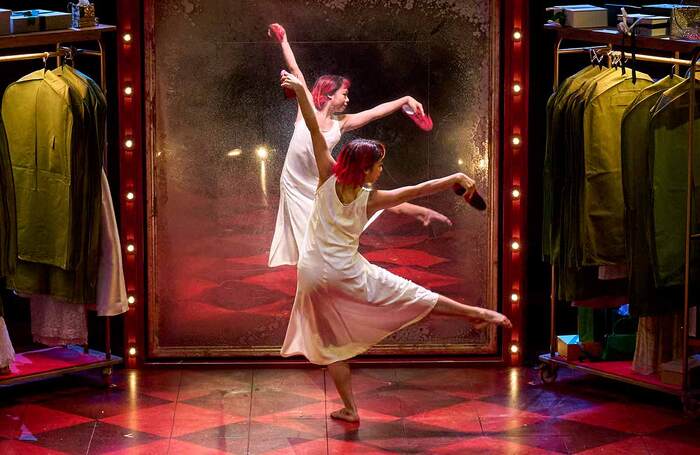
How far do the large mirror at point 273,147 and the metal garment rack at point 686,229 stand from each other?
1.45 feet

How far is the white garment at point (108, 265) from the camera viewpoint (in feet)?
22.6

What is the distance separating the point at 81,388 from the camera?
7.03m

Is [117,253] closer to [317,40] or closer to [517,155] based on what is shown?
[317,40]

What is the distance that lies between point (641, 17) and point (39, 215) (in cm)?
309

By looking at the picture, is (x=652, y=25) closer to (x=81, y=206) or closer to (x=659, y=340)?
(x=659, y=340)

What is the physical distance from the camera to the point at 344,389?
6336mm

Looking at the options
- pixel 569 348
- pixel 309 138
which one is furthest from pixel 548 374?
pixel 309 138

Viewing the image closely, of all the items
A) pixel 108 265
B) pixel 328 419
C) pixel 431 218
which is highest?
pixel 431 218

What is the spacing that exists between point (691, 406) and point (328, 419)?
1.72 meters

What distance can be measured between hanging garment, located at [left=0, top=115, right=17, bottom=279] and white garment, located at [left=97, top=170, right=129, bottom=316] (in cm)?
58

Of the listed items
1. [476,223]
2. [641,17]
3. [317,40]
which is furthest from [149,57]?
[641,17]

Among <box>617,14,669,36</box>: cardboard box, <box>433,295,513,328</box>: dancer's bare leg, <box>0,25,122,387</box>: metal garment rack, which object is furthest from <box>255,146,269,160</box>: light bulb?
<box>617,14,669,36</box>: cardboard box

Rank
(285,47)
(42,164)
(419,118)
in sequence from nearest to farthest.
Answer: (42,164)
(285,47)
(419,118)

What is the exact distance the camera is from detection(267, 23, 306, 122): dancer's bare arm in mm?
7117
